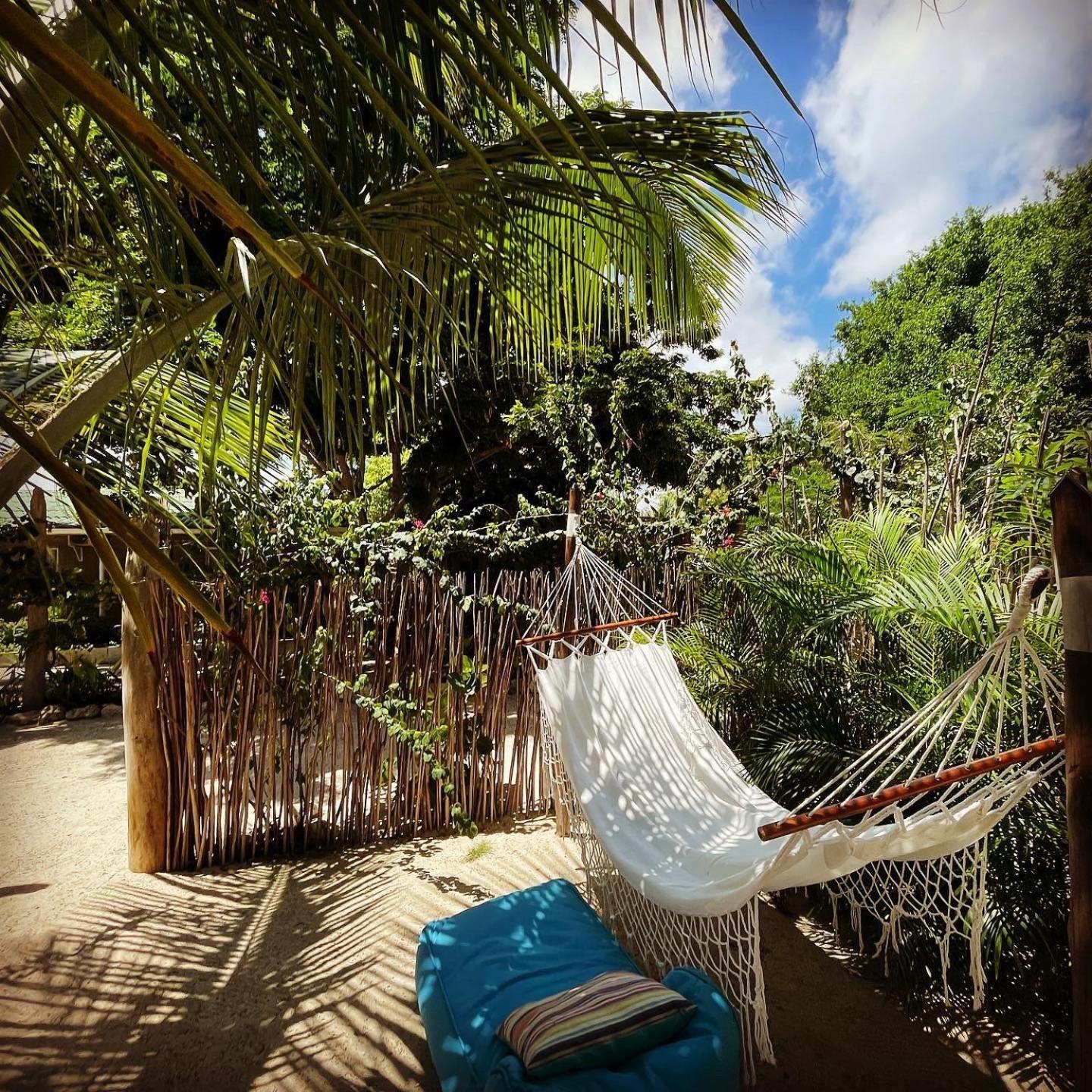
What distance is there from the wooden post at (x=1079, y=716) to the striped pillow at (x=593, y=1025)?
2.01 ft

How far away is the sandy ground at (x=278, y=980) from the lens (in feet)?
5.04

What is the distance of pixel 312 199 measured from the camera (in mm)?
1391

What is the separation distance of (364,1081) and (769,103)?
239 cm

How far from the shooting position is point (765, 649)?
2562 mm

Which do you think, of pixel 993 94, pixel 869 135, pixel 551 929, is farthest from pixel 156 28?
pixel 993 94

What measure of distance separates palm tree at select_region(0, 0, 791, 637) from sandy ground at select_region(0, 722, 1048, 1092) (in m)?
1.33

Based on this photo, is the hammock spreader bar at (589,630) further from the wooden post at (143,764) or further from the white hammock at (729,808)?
the wooden post at (143,764)

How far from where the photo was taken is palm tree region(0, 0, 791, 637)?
386mm

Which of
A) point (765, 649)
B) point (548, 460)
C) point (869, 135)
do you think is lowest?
point (765, 649)

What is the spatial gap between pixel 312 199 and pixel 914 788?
159cm

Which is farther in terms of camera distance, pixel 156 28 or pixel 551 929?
pixel 551 929

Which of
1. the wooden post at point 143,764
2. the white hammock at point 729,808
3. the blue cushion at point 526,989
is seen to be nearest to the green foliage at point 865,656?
the white hammock at point 729,808

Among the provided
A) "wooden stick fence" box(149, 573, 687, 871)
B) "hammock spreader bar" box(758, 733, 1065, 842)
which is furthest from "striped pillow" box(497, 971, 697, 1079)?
"wooden stick fence" box(149, 573, 687, 871)

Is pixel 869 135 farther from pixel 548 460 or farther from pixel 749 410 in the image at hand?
pixel 548 460
